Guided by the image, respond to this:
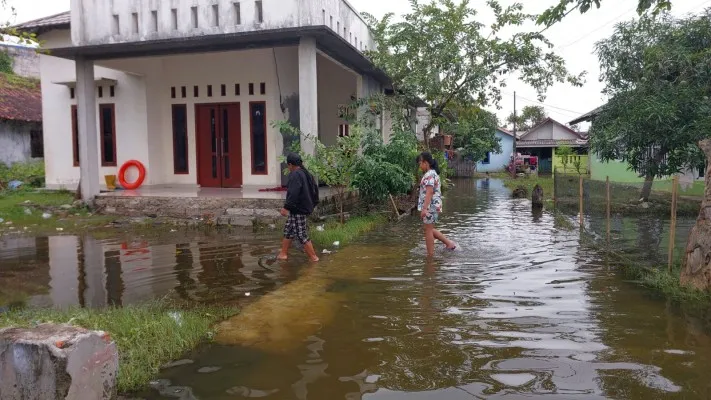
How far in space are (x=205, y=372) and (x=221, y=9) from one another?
909 cm

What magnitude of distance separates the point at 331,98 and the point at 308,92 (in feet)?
20.9

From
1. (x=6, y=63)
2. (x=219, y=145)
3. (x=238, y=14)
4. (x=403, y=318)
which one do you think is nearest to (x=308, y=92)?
(x=238, y=14)

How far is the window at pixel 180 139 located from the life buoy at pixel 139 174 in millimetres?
938

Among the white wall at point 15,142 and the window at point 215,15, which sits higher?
the window at point 215,15

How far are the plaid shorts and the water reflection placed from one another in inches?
28.8

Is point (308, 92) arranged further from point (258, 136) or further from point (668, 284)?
point (668, 284)

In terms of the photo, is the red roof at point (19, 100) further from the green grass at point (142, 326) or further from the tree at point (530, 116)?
the tree at point (530, 116)

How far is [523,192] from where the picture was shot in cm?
2086

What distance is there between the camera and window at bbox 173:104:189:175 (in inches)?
603

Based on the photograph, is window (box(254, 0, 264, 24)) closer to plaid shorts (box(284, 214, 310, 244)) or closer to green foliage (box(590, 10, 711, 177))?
plaid shorts (box(284, 214, 310, 244))

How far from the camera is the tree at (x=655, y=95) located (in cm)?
1252

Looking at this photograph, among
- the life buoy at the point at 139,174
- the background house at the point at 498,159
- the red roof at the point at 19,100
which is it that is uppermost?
the red roof at the point at 19,100

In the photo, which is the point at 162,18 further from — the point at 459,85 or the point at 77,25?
the point at 459,85

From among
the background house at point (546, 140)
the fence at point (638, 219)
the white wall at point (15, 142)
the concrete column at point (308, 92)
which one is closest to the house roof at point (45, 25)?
the white wall at point (15, 142)
